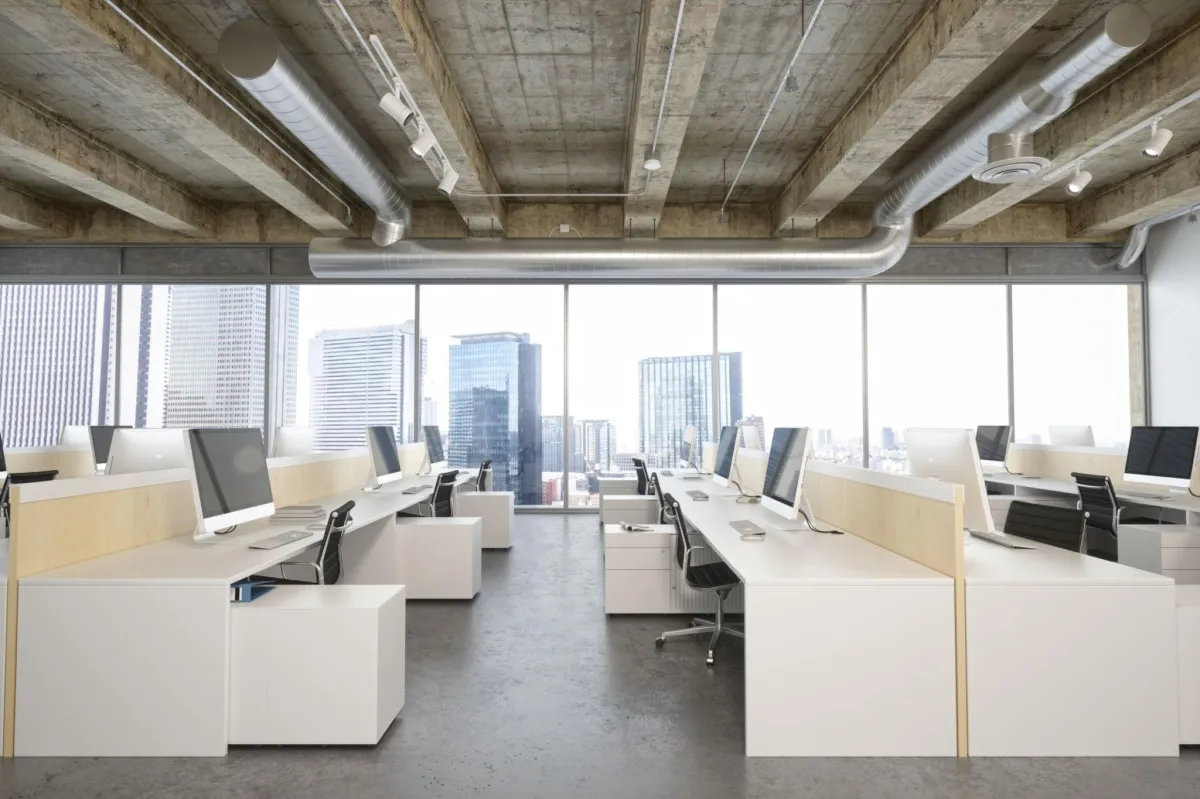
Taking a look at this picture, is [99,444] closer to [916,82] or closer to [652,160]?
[652,160]

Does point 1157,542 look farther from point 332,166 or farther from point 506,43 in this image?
point 332,166

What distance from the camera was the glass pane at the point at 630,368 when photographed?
30.6 ft

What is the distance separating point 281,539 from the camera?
325 cm

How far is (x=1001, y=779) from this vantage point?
2406mm

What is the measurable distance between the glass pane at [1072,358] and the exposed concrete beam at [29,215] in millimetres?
12297

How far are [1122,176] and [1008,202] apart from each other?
5.45 ft

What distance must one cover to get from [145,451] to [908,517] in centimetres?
384

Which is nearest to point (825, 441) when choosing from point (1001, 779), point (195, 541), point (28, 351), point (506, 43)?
point (506, 43)

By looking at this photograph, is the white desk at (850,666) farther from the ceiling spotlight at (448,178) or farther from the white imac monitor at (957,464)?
the ceiling spotlight at (448,178)

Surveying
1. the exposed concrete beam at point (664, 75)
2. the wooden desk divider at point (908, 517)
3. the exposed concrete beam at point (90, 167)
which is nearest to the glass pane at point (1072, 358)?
the exposed concrete beam at point (664, 75)

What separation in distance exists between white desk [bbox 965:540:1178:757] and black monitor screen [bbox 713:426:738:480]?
3224 mm

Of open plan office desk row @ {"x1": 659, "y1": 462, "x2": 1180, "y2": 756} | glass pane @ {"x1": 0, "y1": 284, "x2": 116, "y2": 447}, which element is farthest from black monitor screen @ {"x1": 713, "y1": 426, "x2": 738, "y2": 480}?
glass pane @ {"x1": 0, "y1": 284, "x2": 116, "y2": 447}

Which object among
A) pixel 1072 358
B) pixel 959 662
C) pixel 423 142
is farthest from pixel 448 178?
pixel 1072 358

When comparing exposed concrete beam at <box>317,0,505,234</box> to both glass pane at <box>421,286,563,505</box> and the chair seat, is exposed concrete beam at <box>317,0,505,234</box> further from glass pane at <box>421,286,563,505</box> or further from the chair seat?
the chair seat
